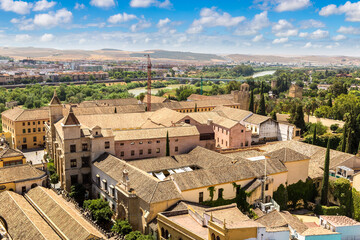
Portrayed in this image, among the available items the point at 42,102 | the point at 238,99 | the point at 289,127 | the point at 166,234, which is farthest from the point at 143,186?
the point at 42,102

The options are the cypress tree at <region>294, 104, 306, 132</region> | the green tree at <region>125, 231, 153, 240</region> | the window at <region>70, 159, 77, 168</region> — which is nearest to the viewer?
the green tree at <region>125, 231, 153, 240</region>

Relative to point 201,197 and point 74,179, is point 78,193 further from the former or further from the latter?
→ point 201,197

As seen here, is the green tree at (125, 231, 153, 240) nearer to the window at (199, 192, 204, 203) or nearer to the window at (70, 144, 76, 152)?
the window at (199, 192, 204, 203)

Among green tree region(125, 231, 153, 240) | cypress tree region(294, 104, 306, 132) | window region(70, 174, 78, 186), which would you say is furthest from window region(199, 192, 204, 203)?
cypress tree region(294, 104, 306, 132)

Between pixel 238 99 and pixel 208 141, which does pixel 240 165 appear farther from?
pixel 238 99

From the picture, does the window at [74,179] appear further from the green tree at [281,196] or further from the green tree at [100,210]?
the green tree at [281,196]

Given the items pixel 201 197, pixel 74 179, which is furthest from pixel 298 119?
pixel 74 179
